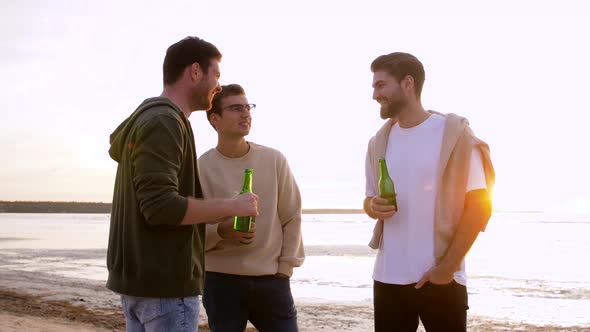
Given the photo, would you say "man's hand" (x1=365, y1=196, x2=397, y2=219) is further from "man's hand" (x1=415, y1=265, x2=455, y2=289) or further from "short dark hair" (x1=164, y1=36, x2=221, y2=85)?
"short dark hair" (x1=164, y1=36, x2=221, y2=85)

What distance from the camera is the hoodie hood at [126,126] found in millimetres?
2969

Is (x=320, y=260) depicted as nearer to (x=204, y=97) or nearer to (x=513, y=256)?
(x=513, y=256)

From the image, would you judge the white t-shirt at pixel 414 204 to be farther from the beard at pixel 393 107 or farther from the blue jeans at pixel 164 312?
the blue jeans at pixel 164 312

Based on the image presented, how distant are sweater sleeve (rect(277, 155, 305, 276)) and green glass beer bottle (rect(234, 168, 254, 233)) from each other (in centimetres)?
24

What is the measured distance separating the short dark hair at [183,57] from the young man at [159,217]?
2.0 inches

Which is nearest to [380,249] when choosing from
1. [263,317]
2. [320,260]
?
[263,317]

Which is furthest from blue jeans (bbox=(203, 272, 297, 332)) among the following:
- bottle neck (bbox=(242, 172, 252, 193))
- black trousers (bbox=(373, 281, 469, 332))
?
black trousers (bbox=(373, 281, 469, 332))

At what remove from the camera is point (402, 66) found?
12.7ft

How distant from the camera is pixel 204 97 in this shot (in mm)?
3188

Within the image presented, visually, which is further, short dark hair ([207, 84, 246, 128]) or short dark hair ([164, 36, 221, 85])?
short dark hair ([207, 84, 246, 128])

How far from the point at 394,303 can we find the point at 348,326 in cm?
812

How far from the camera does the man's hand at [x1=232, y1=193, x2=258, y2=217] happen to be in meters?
3.01

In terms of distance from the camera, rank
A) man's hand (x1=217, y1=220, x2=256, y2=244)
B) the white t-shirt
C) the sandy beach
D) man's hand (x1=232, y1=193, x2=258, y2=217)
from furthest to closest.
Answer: the sandy beach → man's hand (x1=217, y1=220, x2=256, y2=244) → the white t-shirt → man's hand (x1=232, y1=193, x2=258, y2=217)

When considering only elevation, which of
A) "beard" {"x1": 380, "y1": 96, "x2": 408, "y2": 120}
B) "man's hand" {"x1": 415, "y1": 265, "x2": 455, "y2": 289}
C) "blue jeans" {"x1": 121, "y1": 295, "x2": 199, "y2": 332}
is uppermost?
"beard" {"x1": 380, "y1": 96, "x2": 408, "y2": 120}
